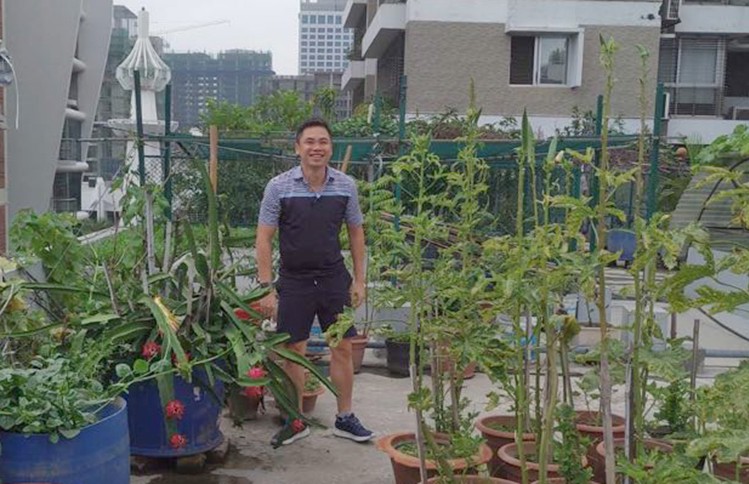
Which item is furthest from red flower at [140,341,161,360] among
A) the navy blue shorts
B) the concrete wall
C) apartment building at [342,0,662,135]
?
the concrete wall

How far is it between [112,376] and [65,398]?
0.94 meters

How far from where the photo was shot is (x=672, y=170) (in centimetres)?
1034

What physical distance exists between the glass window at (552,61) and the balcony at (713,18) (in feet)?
11.2

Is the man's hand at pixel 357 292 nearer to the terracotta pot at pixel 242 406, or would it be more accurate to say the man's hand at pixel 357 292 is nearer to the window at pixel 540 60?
the terracotta pot at pixel 242 406

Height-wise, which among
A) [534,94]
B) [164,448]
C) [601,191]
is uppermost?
[534,94]

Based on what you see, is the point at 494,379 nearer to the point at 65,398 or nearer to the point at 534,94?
the point at 65,398

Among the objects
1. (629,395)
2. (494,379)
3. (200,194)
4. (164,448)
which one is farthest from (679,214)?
(200,194)

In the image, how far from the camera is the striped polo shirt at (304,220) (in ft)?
14.9

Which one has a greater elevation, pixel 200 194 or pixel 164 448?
pixel 200 194

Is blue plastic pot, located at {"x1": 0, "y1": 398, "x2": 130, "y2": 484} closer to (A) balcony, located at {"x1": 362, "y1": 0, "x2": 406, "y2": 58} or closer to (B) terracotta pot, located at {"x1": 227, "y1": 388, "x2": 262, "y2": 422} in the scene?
(B) terracotta pot, located at {"x1": 227, "y1": 388, "x2": 262, "y2": 422}

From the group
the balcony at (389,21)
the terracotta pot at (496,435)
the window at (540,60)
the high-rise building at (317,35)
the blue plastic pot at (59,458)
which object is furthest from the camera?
the high-rise building at (317,35)

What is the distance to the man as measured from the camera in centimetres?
454

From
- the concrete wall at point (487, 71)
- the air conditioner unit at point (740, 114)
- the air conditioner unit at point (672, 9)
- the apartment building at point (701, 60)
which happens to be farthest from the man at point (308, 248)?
the air conditioner unit at point (740, 114)

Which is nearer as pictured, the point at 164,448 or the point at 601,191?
the point at 601,191
